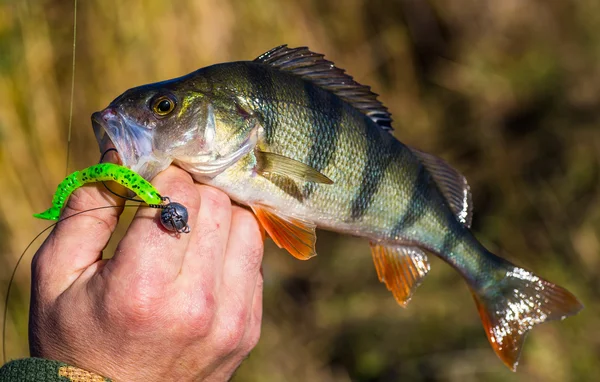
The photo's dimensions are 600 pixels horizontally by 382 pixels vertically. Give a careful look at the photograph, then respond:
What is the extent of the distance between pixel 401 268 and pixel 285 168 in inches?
26.3

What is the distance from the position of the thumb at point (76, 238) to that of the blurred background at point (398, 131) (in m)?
2.22

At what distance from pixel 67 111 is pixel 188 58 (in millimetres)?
778

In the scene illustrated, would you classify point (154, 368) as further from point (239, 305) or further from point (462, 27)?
point (462, 27)

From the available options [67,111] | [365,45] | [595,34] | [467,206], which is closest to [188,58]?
[67,111]

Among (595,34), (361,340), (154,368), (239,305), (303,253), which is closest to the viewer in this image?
(154,368)

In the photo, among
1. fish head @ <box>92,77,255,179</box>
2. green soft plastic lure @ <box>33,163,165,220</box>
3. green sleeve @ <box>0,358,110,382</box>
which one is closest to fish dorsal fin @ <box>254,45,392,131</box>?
fish head @ <box>92,77,255,179</box>

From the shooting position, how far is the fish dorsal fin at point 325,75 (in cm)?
193

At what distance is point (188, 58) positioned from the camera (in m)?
3.94

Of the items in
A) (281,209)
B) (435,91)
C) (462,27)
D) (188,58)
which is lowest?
(435,91)

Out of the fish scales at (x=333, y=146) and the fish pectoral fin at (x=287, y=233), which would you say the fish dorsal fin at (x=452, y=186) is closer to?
the fish scales at (x=333, y=146)

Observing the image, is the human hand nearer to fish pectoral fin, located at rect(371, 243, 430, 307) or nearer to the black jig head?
the black jig head

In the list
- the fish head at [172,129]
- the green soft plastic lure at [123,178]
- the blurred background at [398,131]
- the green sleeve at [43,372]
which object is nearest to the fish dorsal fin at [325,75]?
the fish head at [172,129]

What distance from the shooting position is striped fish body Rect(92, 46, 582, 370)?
5.70 ft

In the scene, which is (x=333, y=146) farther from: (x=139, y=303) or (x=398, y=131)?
(x=398, y=131)
